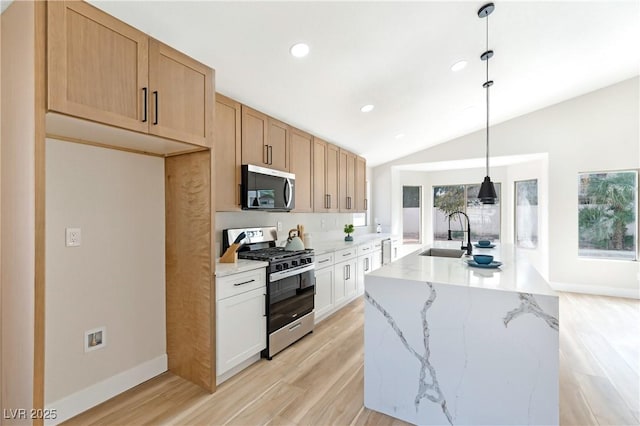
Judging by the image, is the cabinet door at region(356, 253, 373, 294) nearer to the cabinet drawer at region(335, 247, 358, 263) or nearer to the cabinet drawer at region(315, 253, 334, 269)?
the cabinet drawer at region(335, 247, 358, 263)

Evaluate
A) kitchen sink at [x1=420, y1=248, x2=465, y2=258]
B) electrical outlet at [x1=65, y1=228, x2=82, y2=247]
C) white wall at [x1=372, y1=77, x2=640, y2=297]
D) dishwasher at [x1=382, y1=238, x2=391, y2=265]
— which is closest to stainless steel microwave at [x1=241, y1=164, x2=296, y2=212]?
electrical outlet at [x1=65, y1=228, x2=82, y2=247]

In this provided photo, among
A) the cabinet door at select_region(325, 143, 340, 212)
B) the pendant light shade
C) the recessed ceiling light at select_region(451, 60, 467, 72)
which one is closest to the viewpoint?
the pendant light shade

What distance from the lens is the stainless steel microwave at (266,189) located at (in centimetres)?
279

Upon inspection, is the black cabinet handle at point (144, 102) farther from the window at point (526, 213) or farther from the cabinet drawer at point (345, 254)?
the window at point (526, 213)

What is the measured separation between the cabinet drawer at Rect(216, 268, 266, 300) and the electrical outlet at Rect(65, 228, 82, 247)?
0.92 metres

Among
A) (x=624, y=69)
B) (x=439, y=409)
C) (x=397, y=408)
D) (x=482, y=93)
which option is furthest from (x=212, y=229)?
(x=624, y=69)

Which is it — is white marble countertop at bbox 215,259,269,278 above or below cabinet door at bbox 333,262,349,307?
above

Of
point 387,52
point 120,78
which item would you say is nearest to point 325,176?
point 387,52

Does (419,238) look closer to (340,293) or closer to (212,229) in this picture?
(340,293)

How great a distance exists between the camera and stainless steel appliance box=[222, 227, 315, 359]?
268 cm

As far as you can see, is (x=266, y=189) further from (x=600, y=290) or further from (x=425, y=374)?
(x=600, y=290)

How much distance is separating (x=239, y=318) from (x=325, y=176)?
2.41 meters

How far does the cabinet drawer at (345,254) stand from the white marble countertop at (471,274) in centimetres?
138

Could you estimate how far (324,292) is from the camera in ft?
11.8
